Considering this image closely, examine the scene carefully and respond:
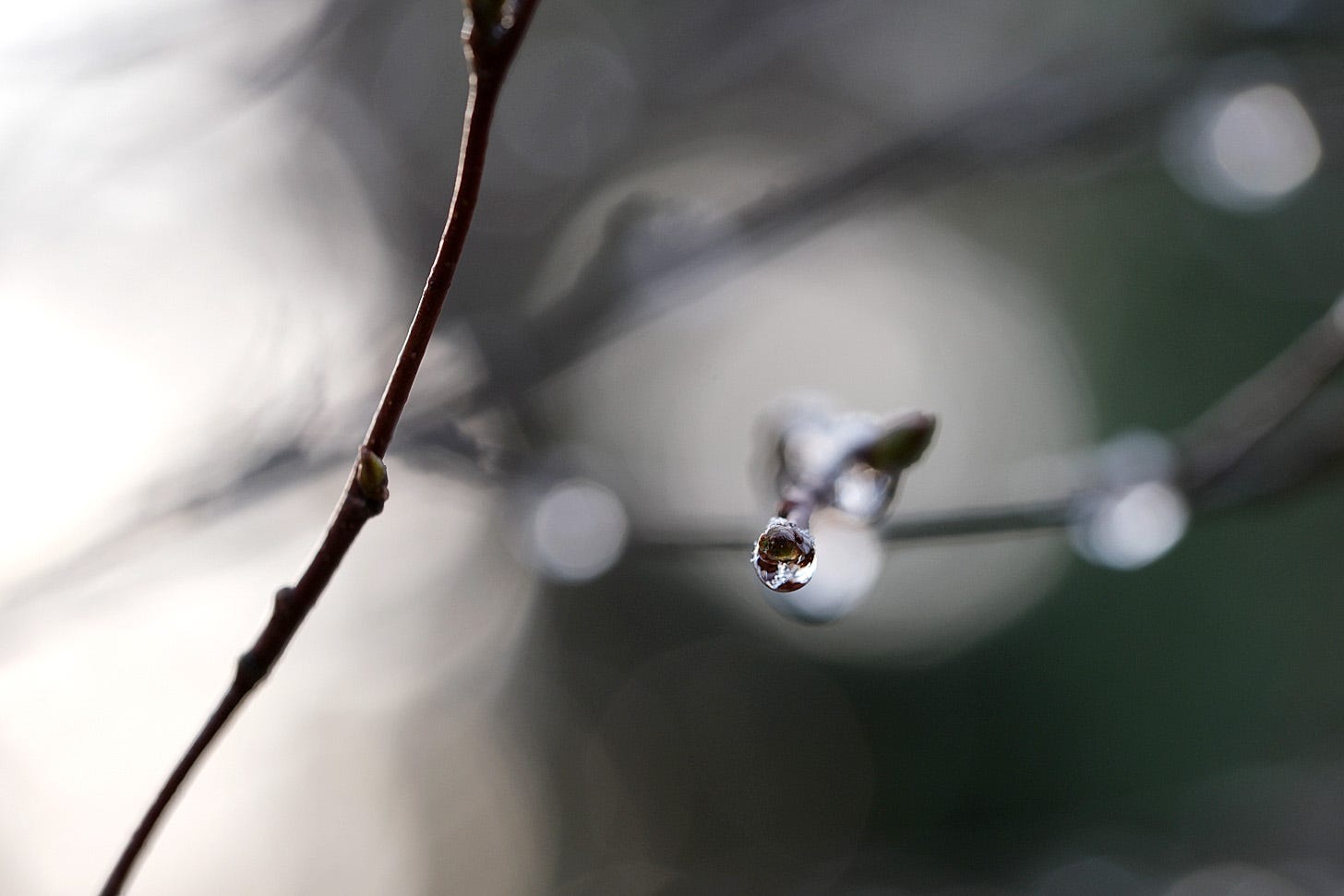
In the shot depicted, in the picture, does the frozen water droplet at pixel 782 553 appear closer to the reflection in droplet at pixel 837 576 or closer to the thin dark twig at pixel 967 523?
the reflection in droplet at pixel 837 576

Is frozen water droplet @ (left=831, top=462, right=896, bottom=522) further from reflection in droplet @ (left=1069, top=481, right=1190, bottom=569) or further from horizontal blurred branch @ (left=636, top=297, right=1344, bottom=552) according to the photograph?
reflection in droplet @ (left=1069, top=481, right=1190, bottom=569)

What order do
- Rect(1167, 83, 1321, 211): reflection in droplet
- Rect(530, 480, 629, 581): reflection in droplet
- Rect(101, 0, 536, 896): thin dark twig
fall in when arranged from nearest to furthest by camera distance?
1. Rect(101, 0, 536, 896): thin dark twig
2. Rect(530, 480, 629, 581): reflection in droplet
3. Rect(1167, 83, 1321, 211): reflection in droplet

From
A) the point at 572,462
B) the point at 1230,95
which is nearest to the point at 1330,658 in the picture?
the point at 1230,95

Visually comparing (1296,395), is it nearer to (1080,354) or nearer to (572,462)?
(572,462)

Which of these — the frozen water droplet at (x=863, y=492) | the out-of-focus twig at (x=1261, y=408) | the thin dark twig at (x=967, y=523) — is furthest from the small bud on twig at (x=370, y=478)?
the out-of-focus twig at (x=1261, y=408)

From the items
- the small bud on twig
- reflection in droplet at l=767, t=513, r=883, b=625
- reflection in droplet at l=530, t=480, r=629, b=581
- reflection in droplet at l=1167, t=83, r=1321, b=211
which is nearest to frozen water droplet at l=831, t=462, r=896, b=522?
reflection in droplet at l=767, t=513, r=883, b=625

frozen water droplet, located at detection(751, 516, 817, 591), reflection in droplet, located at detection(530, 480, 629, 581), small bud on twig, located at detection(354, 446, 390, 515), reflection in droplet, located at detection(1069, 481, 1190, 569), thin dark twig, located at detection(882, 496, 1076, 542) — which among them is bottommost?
small bud on twig, located at detection(354, 446, 390, 515)
